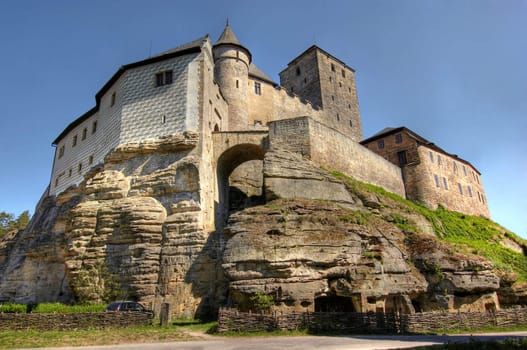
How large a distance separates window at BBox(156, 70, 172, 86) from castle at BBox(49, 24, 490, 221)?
0.08 meters

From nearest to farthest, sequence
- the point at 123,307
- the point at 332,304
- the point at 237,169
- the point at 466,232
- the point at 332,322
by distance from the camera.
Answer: the point at 332,322
the point at 123,307
the point at 332,304
the point at 237,169
the point at 466,232

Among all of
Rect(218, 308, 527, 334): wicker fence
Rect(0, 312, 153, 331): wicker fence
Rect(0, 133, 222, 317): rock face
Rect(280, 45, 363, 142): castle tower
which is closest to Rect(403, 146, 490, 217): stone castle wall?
Rect(280, 45, 363, 142): castle tower

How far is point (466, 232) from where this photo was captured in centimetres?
3259

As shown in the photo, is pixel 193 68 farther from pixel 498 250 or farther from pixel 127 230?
pixel 498 250

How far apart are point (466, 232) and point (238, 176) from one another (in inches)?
817

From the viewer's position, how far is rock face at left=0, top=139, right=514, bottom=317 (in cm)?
1809

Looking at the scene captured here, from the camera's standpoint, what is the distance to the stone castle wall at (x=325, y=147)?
27.8 m

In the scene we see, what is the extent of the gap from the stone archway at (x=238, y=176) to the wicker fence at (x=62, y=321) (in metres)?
10.1

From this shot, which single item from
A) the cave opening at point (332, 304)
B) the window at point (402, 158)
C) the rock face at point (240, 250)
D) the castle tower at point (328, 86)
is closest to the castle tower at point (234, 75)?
the rock face at point (240, 250)

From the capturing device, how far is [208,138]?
86.3 feet

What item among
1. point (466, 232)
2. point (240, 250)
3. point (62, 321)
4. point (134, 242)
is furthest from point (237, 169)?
point (466, 232)

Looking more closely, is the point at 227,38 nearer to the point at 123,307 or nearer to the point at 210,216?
the point at 210,216

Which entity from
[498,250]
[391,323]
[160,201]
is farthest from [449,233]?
[160,201]

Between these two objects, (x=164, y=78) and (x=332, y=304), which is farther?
(x=164, y=78)
